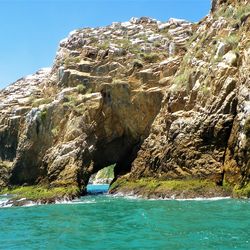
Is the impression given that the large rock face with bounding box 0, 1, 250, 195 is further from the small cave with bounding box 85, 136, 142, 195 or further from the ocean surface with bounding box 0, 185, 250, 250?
the ocean surface with bounding box 0, 185, 250, 250

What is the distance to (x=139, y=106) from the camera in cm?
5691

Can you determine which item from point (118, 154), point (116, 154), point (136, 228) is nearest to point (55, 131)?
point (116, 154)

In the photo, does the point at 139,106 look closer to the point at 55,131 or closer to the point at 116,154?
the point at 116,154

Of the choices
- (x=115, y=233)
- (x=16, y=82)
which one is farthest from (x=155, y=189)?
(x=16, y=82)

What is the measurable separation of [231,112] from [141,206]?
12.3m

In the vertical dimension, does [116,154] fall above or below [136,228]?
above

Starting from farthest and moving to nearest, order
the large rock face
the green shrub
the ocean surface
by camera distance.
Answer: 1. the green shrub
2. the large rock face
3. the ocean surface

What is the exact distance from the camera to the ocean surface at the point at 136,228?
19750mm

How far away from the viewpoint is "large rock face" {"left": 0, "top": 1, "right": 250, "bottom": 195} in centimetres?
4134

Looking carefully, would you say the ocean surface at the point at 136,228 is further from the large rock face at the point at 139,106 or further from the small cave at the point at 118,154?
the small cave at the point at 118,154

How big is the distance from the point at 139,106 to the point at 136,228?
111 ft

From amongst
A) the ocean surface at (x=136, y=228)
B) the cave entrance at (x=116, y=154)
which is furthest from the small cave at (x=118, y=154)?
the ocean surface at (x=136, y=228)

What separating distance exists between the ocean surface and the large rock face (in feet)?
32.0

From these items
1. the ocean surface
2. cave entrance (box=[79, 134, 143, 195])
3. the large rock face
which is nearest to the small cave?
cave entrance (box=[79, 134, 143, 195])
